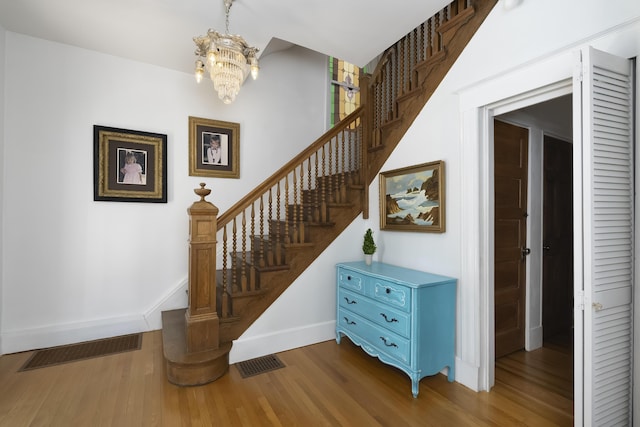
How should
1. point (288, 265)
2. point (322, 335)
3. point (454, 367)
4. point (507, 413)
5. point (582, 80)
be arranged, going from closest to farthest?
point (582, 80), point (507, 413), point (454, 367), point (288, 265), point (322, 335)

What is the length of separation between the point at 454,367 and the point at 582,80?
2.14 m

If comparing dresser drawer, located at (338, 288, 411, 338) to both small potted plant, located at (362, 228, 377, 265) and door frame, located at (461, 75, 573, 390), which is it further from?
door frame, located at (461, 75, 573, 390)

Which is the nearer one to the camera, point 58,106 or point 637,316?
point 637,316

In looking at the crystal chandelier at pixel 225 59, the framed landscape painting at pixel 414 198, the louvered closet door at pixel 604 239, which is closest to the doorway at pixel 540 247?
the framed landscape painting at pixel 414 198

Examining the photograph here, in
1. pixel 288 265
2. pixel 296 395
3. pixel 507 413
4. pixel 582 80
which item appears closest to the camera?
pixel 582 80

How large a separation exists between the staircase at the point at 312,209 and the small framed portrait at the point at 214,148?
0.78 m

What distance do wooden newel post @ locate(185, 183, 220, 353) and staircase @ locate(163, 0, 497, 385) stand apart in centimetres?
1

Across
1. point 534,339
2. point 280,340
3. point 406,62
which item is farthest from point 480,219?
point 280,340

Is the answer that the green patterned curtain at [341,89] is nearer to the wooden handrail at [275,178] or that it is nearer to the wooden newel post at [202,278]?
the wooden handrail at [275,178]

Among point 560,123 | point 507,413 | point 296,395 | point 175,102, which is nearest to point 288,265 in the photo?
point 296,395

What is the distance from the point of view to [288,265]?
2.97 m

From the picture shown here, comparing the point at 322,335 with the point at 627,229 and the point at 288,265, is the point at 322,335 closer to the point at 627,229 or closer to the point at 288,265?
the point at 288,265

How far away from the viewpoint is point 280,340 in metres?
2.93

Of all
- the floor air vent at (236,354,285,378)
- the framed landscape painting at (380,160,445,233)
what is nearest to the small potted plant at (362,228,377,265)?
Result: the framed landscape painting at (380,160,445,233)
